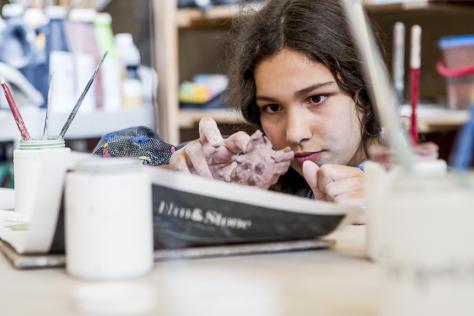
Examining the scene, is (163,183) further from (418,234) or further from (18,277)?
(418,234)

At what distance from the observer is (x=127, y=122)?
2547mm

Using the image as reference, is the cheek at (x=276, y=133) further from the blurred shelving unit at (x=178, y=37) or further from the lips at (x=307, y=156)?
the blurred shelving unit at (x=178, y=37)

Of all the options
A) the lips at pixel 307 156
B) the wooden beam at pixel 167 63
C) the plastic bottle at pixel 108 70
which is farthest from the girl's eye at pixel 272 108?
the wooden beam at pixel 167 63

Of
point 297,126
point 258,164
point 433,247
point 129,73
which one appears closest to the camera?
point 433,247

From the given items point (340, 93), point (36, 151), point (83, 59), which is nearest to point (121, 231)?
point (36, 151)

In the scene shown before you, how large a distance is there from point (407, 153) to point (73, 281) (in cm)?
29

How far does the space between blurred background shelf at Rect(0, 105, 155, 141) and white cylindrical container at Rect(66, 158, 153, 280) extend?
135cm

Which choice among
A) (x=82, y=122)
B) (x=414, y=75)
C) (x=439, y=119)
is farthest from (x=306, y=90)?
(x=82, y=122)

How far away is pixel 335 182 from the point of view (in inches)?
34.8

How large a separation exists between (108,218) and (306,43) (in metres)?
0.85

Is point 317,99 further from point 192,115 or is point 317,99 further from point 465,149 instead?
point 192,115

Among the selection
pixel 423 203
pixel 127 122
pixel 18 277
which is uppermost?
pixel 423 203

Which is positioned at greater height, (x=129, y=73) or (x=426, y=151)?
(x=426, y=151)

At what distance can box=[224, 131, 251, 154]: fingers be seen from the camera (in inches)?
31.8
